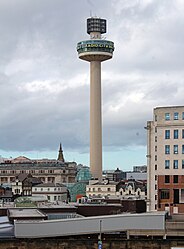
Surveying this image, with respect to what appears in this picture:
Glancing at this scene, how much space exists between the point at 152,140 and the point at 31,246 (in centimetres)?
5302

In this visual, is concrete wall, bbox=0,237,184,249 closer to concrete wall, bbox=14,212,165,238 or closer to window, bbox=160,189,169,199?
concrete wall, bbox=14,212,165,238

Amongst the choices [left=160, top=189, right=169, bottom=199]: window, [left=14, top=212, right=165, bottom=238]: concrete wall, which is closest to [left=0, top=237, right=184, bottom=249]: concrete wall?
[left=14, top=212, right=165, bottom=238]: concrete wall

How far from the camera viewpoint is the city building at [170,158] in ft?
340

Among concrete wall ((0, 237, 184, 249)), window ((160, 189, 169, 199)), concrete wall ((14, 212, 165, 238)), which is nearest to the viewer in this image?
concrete wall ((0, 237, 184, 249))

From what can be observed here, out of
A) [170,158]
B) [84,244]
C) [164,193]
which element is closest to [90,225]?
[84,244]

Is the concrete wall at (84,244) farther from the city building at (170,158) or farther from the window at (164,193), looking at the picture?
the window at (164,193)

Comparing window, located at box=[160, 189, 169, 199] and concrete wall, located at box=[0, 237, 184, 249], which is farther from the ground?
window, located at box=[160, 189, 169, 199]

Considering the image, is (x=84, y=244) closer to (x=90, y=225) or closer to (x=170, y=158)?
(x=90, y=225)

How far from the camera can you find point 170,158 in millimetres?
104625

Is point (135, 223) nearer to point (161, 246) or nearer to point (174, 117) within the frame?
point (161, 246)

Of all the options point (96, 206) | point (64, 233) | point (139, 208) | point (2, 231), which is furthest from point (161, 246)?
point (139, 208)

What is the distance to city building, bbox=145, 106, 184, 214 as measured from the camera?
103562 millimetres

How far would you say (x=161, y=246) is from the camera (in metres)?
63.4

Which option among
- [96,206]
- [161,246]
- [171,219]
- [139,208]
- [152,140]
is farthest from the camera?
[139,208]
